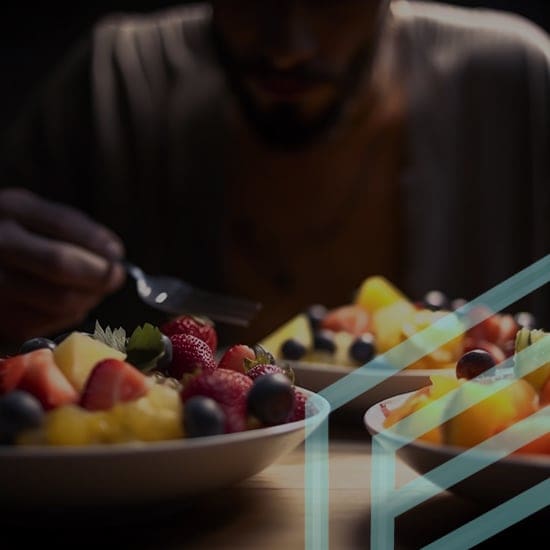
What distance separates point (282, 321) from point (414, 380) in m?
1.02

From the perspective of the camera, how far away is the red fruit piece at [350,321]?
2.94 ft

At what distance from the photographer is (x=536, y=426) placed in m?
0.44

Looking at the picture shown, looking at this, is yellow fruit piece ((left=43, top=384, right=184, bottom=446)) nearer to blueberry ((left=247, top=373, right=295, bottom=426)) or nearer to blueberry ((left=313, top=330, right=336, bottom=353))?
blueberry ((left=247, top=373, right=295, bottom=426))

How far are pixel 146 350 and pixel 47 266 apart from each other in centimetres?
63

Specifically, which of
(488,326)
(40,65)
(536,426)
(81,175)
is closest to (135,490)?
(536,426)

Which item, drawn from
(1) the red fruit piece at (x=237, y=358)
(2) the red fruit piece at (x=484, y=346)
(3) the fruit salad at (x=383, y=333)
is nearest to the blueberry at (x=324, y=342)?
(3) the fruit salad at (x=383, y=333)

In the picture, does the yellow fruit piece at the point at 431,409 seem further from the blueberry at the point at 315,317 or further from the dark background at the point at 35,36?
the dark background at the point at 35,36

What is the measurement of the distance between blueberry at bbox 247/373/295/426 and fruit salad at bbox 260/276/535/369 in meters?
0.27

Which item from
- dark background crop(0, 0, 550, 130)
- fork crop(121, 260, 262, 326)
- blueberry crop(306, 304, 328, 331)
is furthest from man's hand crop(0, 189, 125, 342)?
dark background crop(0, 0, 550, 130)

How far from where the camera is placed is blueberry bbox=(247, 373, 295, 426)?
0.48m

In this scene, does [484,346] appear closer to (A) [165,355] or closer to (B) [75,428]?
(A) [165,355]

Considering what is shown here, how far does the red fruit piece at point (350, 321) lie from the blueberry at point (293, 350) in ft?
0.31

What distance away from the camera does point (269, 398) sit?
1.58 ft
